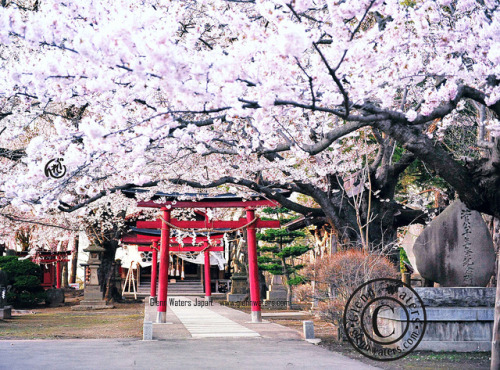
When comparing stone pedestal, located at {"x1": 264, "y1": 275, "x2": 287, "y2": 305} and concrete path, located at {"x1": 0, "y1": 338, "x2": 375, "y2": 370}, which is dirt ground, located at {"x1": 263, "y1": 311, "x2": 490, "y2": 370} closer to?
concrete path, located at {"x1": 0, "y1": 338, "x2": 375, "y2": 370}

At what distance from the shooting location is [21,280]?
73.8ft

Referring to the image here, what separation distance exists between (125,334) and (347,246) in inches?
227

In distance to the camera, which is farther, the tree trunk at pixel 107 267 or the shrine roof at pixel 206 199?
the tree trunk at pixel 107 267

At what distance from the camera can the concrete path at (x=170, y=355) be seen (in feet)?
25.9

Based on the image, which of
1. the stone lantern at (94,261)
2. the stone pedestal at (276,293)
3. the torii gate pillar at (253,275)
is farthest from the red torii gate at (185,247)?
the torii gate pillar at (253,275)

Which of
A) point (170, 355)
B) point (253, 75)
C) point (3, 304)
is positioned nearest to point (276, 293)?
point (3, 304)

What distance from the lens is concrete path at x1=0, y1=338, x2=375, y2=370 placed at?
7.89 metres

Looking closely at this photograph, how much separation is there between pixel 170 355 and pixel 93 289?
49.2 feet

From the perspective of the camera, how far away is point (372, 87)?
600 centimetres

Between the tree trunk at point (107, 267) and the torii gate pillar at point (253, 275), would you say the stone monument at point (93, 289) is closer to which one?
the tree trunk at point (107, 267)

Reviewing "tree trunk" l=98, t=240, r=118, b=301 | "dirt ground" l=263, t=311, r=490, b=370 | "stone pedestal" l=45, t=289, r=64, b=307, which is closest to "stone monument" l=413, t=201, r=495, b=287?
"dirt ground" l=263, t=311, r=490, b=370

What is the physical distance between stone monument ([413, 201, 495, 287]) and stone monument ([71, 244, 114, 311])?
50.6ft

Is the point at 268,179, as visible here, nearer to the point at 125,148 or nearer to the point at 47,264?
the point at 125,148

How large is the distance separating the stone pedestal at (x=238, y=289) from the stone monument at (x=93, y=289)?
6.14 meters
